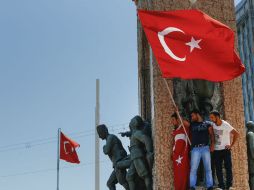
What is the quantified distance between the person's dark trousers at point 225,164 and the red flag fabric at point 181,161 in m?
0.48

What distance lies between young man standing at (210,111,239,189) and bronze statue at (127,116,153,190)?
1372mm

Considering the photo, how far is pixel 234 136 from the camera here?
1004 cm

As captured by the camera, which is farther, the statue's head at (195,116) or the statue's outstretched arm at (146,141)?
the statue's outstretched arm at (146,141)

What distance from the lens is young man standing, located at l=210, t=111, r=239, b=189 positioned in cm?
993

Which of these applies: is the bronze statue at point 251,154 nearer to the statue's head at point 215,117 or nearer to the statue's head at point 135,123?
the statue's head at point 215,117

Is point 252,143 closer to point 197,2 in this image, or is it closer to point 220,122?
point 220,122

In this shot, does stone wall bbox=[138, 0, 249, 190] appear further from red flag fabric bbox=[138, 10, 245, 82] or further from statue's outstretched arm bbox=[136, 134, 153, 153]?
red flag fabric bbox=[138, 10, 245, 82]

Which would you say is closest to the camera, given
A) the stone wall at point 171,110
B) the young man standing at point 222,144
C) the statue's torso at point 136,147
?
the young man standing at point 222,144

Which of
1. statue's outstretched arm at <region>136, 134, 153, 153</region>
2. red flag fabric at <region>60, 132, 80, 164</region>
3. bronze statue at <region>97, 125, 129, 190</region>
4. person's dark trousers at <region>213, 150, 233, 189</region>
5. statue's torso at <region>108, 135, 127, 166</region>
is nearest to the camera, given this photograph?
person's dark trousers at <region>213, 150, 233, 189</region>

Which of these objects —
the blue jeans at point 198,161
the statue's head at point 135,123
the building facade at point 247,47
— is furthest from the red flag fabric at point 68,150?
the building facade at point 247,47

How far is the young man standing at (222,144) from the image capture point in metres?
9.93

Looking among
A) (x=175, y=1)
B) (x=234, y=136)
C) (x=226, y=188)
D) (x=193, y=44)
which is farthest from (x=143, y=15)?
(x=226, y=188)

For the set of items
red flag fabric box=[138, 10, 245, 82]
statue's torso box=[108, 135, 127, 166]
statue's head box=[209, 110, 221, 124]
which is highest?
red flag fabric box=[138, 10, 245, 82]

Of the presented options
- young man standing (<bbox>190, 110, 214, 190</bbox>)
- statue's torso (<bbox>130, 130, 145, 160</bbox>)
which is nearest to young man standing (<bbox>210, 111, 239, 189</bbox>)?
young man standing (<bbox>190, 110, 214, 190</bbox>)
